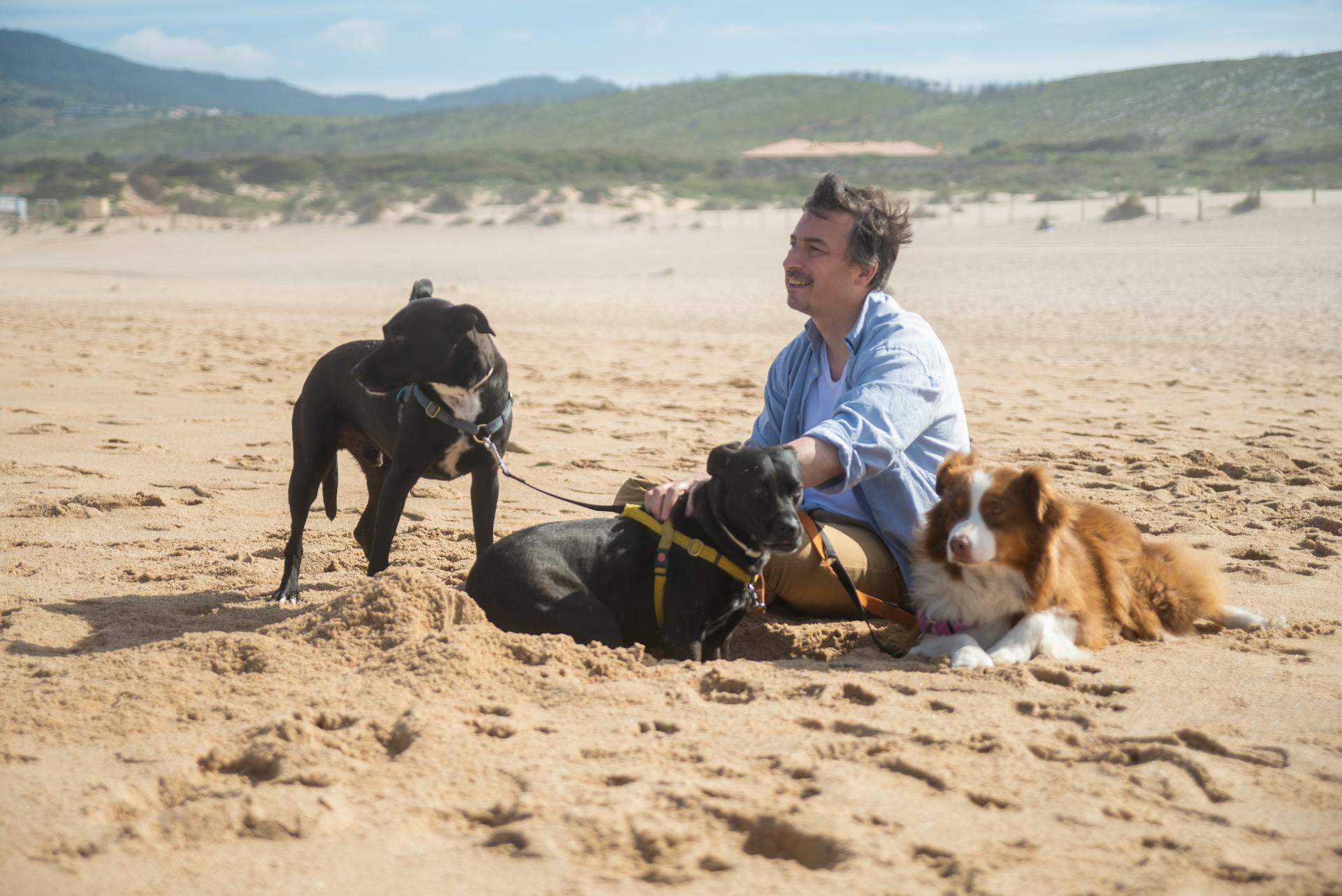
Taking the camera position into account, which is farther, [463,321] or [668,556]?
[463,321]

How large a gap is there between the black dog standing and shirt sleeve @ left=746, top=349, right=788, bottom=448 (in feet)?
3.81

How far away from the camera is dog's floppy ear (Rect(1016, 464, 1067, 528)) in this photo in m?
4.15

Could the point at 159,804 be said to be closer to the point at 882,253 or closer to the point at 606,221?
the point at 882,253

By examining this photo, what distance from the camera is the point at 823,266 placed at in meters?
4.89

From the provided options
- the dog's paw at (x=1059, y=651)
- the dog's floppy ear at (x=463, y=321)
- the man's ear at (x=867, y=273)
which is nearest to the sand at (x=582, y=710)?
the dog's paw at (x=1059, y=651)

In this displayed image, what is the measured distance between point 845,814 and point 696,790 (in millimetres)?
390

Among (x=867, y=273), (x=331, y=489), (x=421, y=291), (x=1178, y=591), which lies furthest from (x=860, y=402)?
(x=331, y=489)

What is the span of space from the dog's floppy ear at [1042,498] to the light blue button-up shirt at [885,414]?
44cm

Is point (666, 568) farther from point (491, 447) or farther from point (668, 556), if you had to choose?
point (491, 447)

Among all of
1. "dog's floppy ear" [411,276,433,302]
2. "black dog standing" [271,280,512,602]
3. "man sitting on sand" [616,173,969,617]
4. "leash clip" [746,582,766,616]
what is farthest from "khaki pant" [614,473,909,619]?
"dog's floppy ear" [411,276,433,302]

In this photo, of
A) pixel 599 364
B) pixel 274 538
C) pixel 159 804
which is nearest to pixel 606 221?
pixel 599 364

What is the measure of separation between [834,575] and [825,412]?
69cm

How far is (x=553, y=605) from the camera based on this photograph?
4.42m

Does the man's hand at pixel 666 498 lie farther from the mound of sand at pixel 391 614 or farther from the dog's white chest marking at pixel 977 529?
the dog's white chest marking at pixel 977 529
